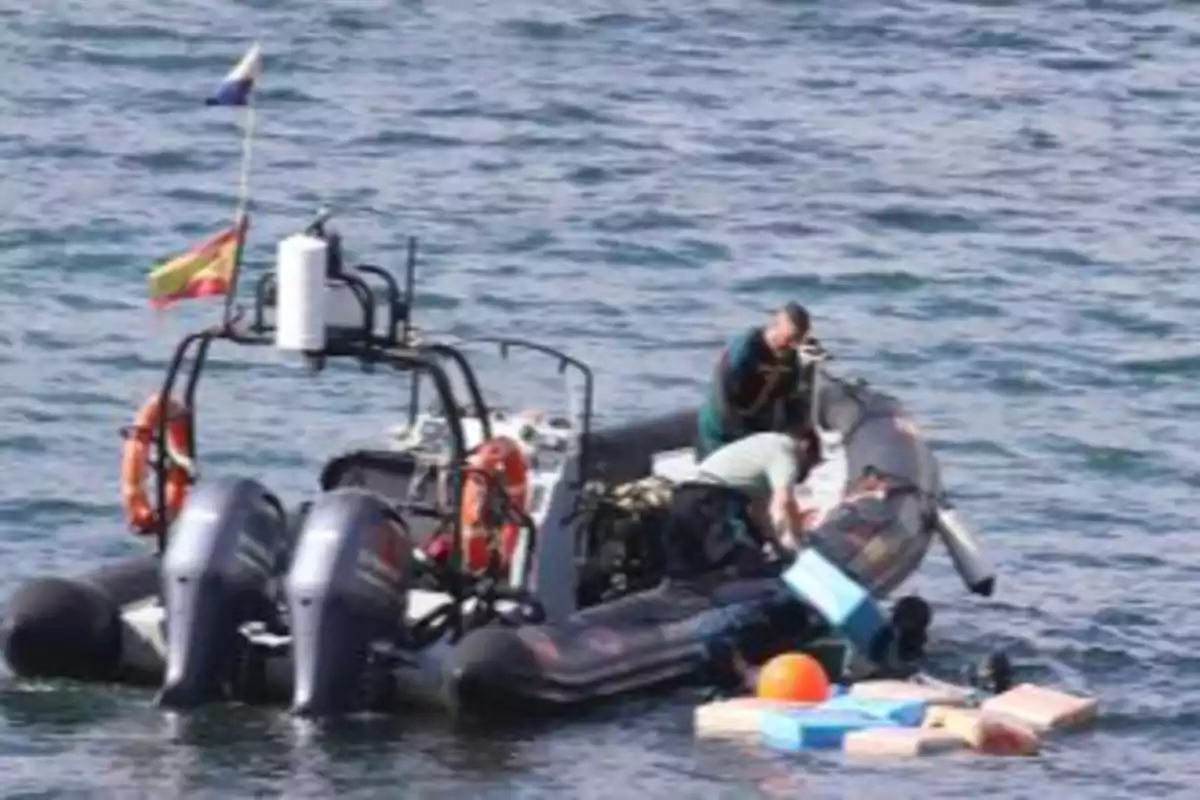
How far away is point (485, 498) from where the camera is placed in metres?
18.2

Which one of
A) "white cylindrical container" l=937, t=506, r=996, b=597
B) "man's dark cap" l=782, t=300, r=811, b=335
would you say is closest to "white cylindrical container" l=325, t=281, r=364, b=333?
"man's dark cap" l=782, t=300, r=811, b=335

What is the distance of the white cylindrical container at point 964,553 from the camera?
19891 mm

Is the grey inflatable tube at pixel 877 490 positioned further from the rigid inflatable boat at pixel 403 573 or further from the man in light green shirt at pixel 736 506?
the man in light green shirt at pixel 736 506

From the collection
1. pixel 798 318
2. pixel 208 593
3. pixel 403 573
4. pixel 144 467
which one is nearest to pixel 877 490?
pixel 798 318

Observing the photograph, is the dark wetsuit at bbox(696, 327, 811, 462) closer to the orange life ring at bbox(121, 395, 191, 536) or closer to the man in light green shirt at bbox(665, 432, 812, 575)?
the man in light green shirt at bbox(665, 432, 812, 575)

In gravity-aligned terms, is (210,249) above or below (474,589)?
above

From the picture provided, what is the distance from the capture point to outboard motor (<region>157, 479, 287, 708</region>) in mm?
17688

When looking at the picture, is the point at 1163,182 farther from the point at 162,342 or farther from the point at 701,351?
the point at 162,342

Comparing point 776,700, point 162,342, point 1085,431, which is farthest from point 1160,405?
point 776,700

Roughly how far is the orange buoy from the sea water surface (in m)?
0.41

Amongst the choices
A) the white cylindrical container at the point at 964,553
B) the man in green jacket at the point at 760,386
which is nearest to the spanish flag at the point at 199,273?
the man in green jacket at the point at 760,386

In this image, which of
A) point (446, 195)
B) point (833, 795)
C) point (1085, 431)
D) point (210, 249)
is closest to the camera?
point (833, 795)

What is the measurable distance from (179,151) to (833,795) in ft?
48.6

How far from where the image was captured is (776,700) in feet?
59.9
